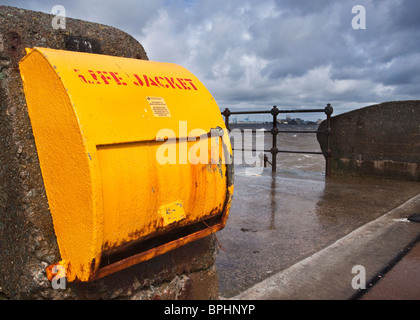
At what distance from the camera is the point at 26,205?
1.20 metres

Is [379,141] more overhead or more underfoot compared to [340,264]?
more overhead

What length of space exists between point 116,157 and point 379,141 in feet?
17.3

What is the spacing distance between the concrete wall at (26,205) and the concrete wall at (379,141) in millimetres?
4909

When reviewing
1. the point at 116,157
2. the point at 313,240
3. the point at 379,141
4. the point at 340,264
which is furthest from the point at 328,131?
the point at 116,157

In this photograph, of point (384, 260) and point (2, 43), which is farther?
point (384, 260)

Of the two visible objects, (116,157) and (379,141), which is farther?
(379,141)

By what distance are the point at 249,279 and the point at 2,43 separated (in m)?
1.68

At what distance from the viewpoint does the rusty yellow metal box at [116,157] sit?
105cm

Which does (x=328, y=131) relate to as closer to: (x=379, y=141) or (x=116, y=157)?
(x=379, y=141)

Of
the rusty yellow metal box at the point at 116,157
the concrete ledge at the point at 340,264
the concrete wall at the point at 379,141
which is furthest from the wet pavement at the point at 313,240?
the rusty yellow metal box at the point at 116,157
